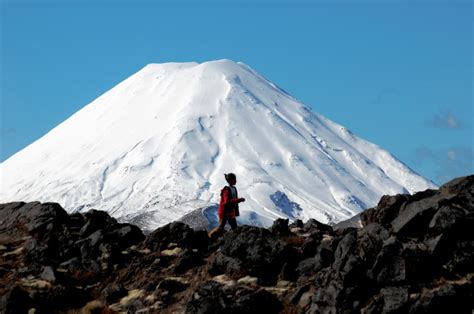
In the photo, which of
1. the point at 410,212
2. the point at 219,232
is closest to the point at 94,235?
the point at 219,232

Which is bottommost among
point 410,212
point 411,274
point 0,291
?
point 0,291

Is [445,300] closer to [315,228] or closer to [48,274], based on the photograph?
[315,228]

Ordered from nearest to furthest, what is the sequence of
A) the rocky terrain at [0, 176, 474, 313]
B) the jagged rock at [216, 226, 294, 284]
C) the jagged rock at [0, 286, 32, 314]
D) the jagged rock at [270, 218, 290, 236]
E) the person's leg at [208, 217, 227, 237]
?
the rocky terrain at [0, 176, 474, 313] → the jagged rock at [0, 286, 32, 314] → the jagged rock at [216, 226, 294, 284] → the person's leg at [208, 217, 227, 237] → the jagged rock at [270, 218, 290, 236]

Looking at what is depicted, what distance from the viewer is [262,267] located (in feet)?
92.8

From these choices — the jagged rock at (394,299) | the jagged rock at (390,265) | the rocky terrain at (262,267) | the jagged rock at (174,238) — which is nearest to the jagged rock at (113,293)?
the rocky terrain at (262,267)

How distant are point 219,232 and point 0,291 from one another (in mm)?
7341

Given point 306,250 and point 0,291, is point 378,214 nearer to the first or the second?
point 306,250

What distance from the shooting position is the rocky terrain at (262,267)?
25406 mm

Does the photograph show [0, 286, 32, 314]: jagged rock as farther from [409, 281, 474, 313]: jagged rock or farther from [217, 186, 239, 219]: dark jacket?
[409, 281, 474, 313]: jagged rock

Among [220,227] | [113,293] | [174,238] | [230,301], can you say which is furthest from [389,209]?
[113,293]

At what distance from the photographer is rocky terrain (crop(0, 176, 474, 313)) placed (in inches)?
1000

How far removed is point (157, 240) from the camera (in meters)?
32.9

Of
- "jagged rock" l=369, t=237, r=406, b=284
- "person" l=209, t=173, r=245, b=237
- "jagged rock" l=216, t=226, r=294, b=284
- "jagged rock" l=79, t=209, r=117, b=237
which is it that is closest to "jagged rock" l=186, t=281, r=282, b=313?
"jagged rock" l=216, t=226, r=294, b=284

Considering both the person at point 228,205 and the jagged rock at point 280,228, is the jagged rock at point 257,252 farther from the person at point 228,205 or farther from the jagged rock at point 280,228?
the jagged rock at point 280,228
